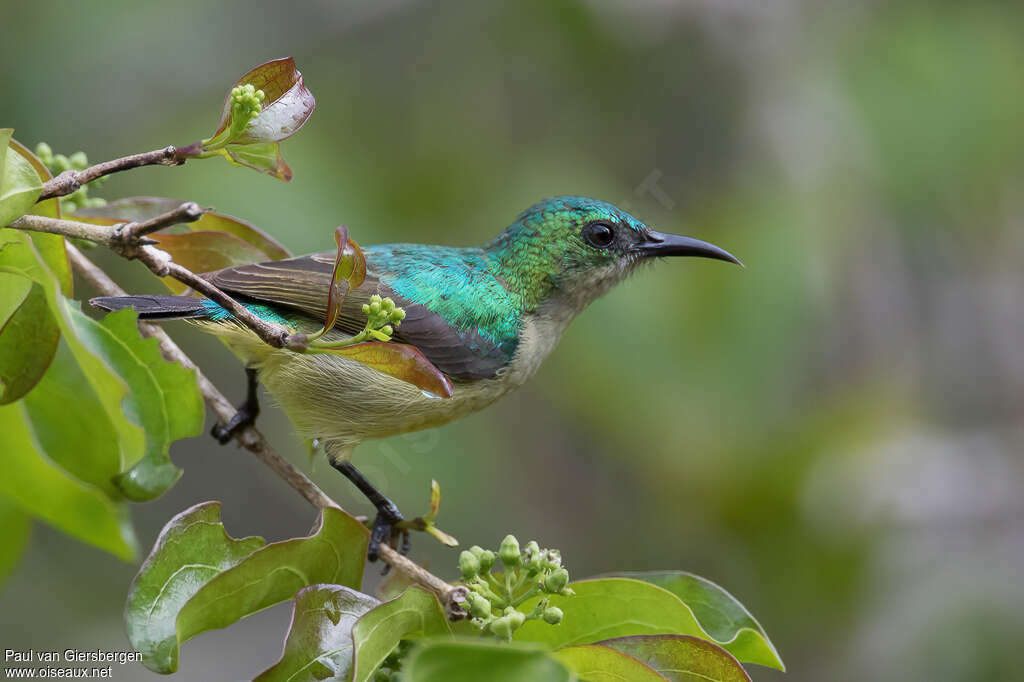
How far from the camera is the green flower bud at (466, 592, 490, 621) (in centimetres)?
217

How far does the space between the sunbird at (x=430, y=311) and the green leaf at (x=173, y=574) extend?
732mm

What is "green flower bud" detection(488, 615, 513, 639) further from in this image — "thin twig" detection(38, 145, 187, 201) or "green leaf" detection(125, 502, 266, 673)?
"thin twig" detection(38, 145, 187, 201)

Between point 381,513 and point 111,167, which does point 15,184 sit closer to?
point 111,167

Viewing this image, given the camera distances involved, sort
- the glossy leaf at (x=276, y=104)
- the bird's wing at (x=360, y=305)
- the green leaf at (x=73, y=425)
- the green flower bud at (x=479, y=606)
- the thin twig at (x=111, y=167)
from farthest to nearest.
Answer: the bird's wing at (x=360, y=305)
the green leaf at (x=73, y=425)
the green flower bud at (x=479, y=606)
the glossy leaf at (x=276, y=104)
the thin twig at (x=111, y=167)

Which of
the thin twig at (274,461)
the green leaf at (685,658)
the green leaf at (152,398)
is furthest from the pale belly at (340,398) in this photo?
the green leaf at (685,658)

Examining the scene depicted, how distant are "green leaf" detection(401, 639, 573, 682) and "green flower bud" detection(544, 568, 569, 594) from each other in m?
0.62

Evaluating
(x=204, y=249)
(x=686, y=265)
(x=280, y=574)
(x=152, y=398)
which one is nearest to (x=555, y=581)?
(x=280, y=574)

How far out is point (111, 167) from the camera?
198 centimetres

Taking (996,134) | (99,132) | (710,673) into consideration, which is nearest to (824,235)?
(996,134)

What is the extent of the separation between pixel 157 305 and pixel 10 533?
2.62 feet

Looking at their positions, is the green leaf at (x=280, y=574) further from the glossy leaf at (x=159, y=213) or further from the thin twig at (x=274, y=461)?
the glossy leaf at (x=159, y=213)

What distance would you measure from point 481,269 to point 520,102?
241cm

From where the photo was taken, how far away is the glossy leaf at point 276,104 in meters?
2.07

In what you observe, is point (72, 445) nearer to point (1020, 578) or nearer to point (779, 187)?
point (779, 187)
